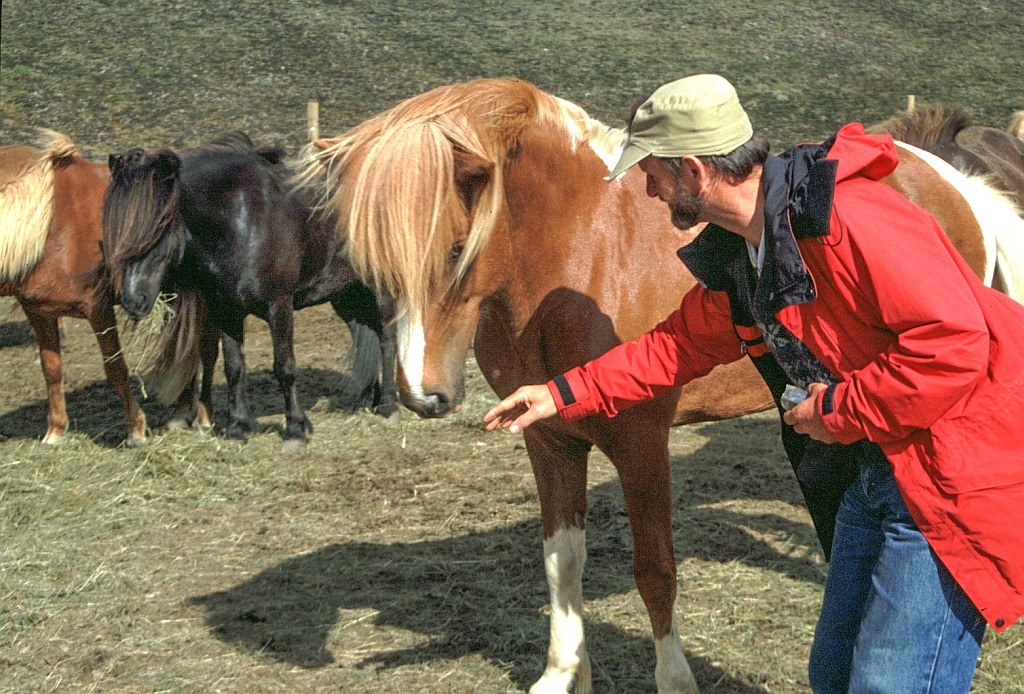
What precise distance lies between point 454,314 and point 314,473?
3519 millimetres

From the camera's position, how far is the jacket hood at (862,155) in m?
1.72

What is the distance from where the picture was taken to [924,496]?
5.43 ft

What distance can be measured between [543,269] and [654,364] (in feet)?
2.23

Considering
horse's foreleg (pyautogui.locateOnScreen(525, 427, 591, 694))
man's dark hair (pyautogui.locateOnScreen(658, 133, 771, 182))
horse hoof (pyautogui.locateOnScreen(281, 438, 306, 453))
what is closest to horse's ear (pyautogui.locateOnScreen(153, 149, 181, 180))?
horse hoof (pyautogui.locateOnScreen(281, 438, 306, 453))

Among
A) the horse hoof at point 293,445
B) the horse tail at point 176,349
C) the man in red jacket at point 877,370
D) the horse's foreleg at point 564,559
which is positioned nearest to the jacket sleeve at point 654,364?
the man in red jacket at point 877,370

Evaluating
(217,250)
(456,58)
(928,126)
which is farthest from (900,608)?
(456,58)

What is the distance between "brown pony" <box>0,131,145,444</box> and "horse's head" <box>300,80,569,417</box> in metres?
4.42

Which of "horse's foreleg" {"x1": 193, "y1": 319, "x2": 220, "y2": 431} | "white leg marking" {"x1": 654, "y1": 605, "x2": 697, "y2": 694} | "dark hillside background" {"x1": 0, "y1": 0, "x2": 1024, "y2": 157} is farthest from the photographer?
"dark hillside background" {"x1": 0, "y1": 0, "x2": 1024, "y2": 157}

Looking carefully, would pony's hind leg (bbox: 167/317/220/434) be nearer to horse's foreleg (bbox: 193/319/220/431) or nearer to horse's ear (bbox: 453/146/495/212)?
horse's foreleg (bbox: 193/319/220/431)

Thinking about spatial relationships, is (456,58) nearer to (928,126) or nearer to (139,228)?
(139,228)

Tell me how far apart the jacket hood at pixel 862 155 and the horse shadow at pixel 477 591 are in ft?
6.81

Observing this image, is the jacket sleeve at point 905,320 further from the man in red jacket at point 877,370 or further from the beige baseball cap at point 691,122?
the beige baseball cap at point 691,122

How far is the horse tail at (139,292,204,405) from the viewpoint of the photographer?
6445 millimetres

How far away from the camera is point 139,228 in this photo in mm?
5934
